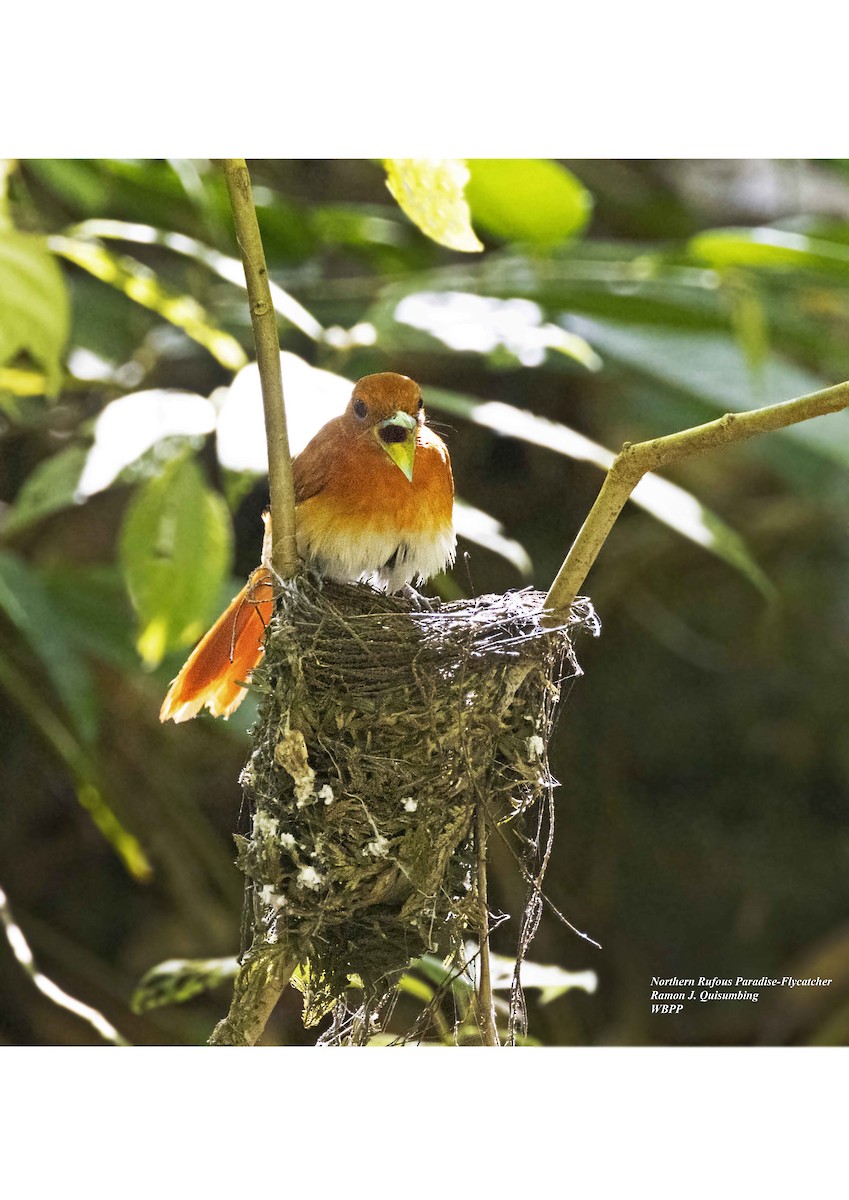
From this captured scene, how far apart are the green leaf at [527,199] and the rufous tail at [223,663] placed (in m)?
0.87

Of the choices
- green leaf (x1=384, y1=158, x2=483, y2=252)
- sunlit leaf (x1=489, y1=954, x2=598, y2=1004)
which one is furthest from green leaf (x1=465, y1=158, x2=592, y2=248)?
sunlit leaf (x1=489, y1=954, x2=598, y2=1004)

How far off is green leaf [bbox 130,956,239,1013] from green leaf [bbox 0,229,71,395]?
88 centimetres

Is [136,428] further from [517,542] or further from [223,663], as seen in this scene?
[517,542]

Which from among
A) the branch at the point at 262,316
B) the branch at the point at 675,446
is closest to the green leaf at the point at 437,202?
the branch at the point at 262,316

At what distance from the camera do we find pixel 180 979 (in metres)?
2.14

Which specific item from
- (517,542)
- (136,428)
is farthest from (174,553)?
(517,542)

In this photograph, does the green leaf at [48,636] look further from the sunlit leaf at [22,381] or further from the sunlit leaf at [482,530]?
the sunlit leaf at [482,530]

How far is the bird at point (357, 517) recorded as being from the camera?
197 cm

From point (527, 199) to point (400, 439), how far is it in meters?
0.65

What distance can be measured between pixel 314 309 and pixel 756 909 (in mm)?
1699

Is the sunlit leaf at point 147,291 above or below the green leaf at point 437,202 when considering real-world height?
below

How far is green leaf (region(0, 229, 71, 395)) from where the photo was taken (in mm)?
1748

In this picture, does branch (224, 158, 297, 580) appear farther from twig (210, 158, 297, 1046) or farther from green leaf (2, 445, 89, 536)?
green leaf (2, 445, 89, 536)
